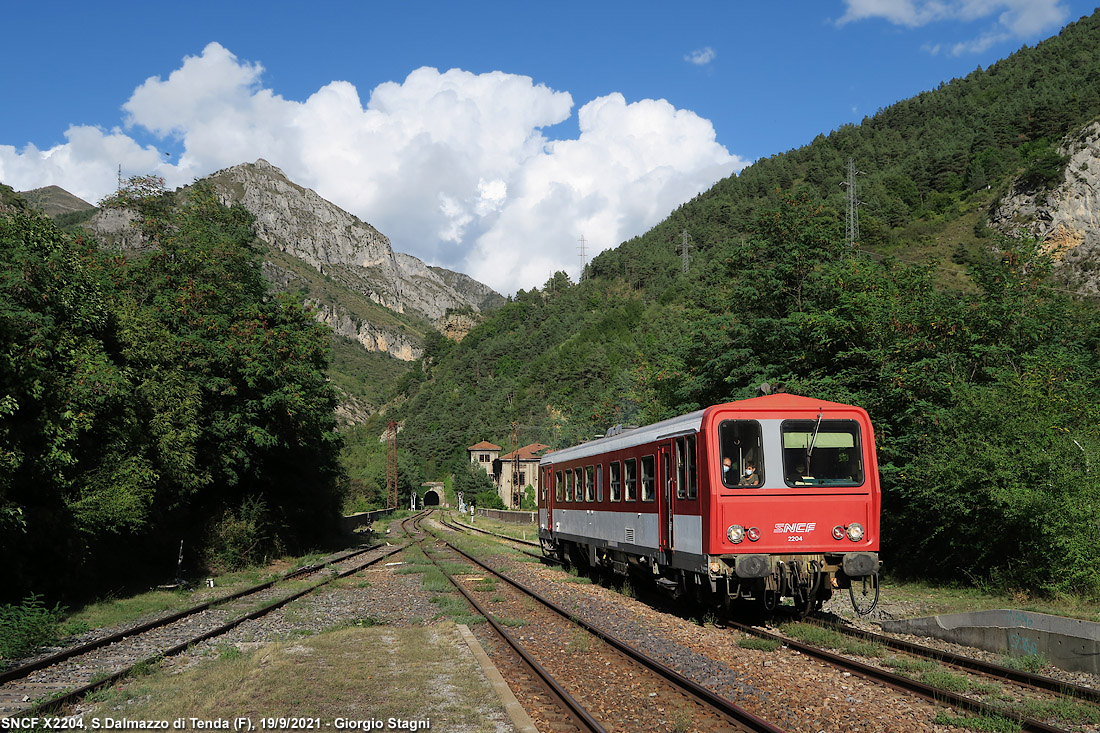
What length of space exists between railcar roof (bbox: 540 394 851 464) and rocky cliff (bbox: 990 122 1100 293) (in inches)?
3320

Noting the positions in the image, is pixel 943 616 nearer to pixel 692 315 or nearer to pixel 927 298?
pixel 927 298

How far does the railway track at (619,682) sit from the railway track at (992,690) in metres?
2.05

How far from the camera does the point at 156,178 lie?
89.0 feet

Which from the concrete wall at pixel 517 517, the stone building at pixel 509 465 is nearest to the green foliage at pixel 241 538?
the concrete wall at pixel 517 517

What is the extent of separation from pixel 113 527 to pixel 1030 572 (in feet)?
58.7

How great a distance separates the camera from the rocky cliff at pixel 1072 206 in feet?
287

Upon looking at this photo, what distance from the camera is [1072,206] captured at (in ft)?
303

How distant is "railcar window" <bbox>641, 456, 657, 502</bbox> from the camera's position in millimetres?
14422

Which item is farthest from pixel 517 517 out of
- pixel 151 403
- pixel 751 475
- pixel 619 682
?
pixel 619 682

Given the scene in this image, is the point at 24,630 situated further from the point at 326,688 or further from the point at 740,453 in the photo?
the point at 740,453

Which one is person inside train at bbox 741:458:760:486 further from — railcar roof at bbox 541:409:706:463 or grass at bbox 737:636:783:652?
grass at bbox 737:636:783:652

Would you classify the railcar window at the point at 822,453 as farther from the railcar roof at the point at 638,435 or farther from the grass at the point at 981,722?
the grass at the point at 981,722

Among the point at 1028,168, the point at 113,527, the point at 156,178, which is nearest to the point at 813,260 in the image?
the point at 113,527

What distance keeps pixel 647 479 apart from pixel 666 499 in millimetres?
1129
